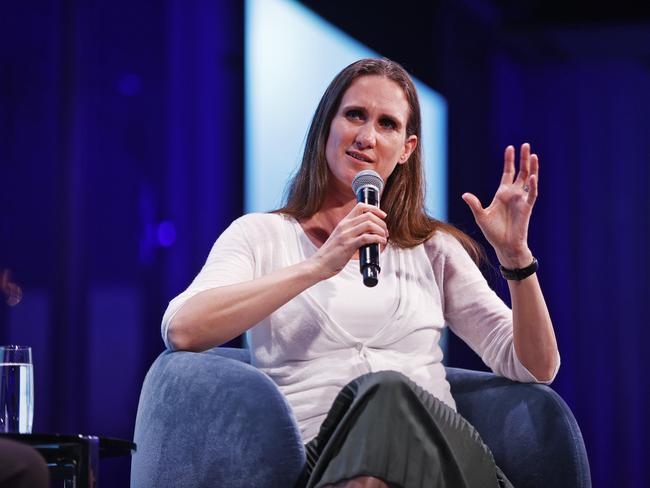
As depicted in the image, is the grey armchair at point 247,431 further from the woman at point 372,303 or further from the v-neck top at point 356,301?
the v-neck top at point 356,301

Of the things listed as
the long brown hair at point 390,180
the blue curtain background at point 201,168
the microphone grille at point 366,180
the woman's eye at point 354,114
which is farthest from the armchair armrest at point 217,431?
the blue curtain background at point 201,168

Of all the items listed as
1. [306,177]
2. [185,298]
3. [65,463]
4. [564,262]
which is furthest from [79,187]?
[564,262]

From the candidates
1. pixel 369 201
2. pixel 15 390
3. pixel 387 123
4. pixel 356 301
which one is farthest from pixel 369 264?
pixel 15 390

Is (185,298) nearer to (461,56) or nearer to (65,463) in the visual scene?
(65,463)

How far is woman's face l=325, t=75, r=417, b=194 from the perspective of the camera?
6.62ft

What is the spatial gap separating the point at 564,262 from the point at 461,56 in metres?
1.00

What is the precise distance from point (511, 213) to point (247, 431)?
685 millimetres

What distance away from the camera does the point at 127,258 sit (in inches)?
120

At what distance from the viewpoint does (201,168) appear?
3.20 metres

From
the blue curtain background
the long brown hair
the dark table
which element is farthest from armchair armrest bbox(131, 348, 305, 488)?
the blue curtain background

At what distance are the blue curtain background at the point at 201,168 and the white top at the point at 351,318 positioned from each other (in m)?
1.10

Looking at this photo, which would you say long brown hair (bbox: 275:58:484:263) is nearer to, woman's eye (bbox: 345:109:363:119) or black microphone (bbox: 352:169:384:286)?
woman's eye (bbox: 345:109:363:119)

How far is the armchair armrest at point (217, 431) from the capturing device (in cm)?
151

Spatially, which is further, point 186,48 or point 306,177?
point 186,48
